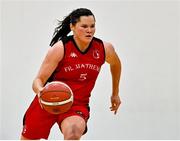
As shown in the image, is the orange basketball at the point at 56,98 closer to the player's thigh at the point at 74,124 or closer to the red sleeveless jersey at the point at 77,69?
the player's thigh at the point at 74,124

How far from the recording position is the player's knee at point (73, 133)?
3.24m

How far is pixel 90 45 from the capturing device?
3621 mm

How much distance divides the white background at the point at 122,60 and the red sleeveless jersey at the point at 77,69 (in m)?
1.42

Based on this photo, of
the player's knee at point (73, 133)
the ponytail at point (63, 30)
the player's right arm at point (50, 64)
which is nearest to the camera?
the player's knee at point (73, 133)

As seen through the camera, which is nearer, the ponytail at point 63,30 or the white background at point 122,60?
the ponytail at point 63,30

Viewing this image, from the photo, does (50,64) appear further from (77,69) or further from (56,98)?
(56,98)

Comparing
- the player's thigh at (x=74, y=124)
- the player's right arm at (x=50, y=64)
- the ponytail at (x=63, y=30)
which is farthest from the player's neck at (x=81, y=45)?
the player's thigh at (x=74, y=124)

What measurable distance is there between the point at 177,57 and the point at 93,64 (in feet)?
5.96

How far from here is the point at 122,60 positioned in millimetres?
5141

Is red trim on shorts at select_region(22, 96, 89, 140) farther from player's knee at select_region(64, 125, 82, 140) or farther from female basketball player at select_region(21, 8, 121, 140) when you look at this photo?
player's knee at select_region(64, 125, 82, 140)

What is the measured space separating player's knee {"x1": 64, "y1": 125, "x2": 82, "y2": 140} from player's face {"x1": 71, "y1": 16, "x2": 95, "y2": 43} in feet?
2.04

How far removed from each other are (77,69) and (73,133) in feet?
1.61

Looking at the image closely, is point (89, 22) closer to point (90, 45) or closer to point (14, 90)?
point (90, 45)

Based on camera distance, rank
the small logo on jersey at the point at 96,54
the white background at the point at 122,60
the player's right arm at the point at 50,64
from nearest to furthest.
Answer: the player's right arm at the point at 50,64, the small logo on jersey at the point at 96,54, the white background at the point at 122,60
